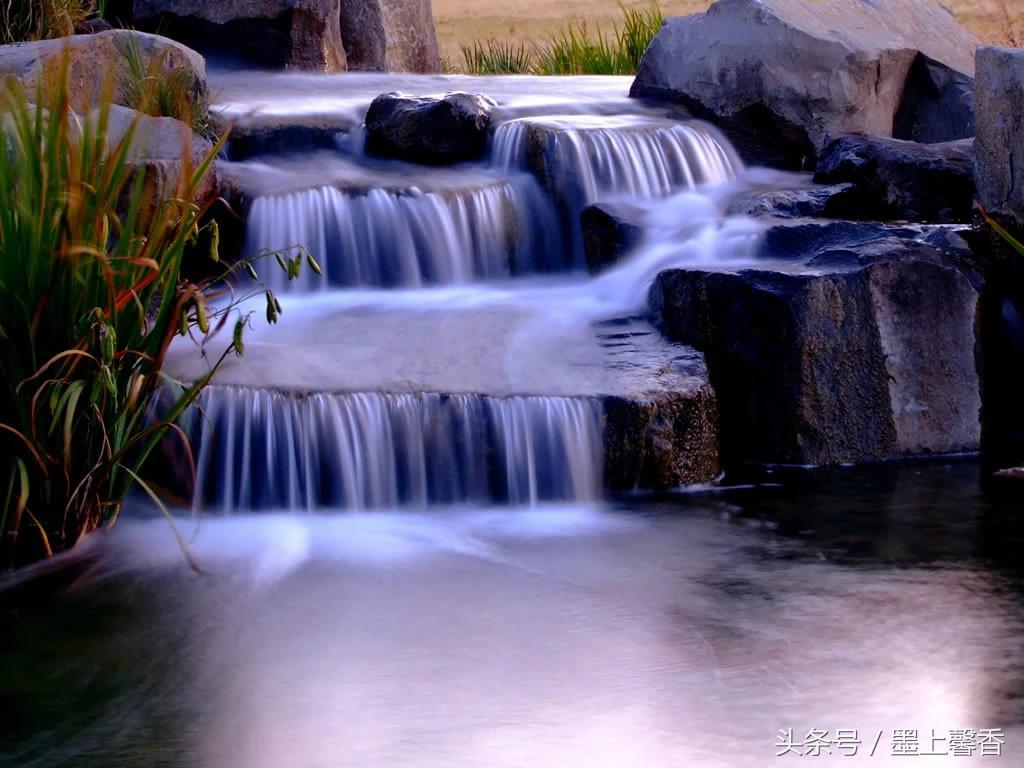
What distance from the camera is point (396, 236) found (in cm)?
620

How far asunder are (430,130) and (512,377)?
2526 millimetres

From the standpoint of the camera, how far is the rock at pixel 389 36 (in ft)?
36.9

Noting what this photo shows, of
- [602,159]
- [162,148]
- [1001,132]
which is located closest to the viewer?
[162,148]

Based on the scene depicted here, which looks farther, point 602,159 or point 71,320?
point 602,159

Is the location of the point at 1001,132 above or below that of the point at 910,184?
above

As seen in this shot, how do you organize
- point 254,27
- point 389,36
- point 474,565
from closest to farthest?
point 474,565, point 254,27, point 389,36

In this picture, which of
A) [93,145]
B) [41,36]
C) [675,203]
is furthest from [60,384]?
[41,36]

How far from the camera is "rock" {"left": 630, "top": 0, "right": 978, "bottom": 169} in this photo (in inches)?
303

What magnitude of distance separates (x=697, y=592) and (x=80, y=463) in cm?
175

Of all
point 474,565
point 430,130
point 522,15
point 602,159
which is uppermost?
point 522,15

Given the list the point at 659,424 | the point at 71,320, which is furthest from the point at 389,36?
the point at 71,320

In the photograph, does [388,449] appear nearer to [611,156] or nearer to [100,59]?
[611,156]

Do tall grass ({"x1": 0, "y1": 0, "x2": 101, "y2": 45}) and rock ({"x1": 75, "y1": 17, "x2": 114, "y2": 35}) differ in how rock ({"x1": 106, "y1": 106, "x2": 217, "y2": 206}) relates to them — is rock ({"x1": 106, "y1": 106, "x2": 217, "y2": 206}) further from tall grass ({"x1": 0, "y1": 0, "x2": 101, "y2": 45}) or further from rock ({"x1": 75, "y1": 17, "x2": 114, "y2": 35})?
rock ({"x1": 75, "y1": 17, "x2": 114, "y2": 35})

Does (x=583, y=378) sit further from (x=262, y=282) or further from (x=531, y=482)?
(x=262, y=282)
